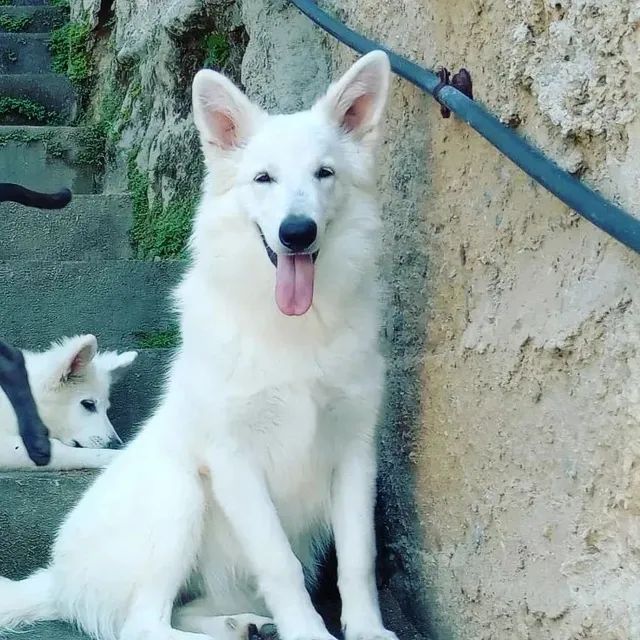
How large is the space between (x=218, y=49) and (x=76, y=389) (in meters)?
2.06

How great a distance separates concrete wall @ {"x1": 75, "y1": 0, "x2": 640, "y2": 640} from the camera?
1.70m

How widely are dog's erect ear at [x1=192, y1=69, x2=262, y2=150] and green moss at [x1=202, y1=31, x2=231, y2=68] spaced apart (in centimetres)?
250

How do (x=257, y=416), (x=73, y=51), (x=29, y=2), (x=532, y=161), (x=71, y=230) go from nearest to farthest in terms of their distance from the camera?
(x=532, y=161), (x=257, y=416), (x=71, y=230), (x=73, y=51), (x=29, y=2)

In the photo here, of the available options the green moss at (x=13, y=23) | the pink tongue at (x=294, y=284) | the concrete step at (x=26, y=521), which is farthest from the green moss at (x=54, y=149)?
the pink tongue at (x=294, y=284)

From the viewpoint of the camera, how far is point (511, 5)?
6.89 ft

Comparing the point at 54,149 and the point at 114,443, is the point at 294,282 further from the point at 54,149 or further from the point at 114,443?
the point at 54,149

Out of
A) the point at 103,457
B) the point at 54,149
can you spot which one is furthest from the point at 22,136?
the point at 103,457

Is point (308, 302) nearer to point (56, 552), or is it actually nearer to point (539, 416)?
point (539, 416)

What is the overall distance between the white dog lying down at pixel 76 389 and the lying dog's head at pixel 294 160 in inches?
56.4

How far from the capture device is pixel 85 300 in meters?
4.25

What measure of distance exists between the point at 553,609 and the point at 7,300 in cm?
289

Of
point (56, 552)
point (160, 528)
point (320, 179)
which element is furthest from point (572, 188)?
point (56, 552)

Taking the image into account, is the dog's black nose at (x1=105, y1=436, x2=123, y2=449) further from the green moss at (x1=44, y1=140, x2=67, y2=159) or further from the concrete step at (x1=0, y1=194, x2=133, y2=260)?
the green moss at (x1=44, y1=140, x2=67, y2=159)

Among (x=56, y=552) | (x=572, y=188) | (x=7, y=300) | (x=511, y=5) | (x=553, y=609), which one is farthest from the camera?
(x=7, y=300)
